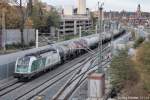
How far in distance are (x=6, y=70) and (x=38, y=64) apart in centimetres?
347

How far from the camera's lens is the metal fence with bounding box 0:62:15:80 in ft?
148

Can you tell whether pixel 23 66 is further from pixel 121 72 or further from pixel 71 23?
pixel 71 23

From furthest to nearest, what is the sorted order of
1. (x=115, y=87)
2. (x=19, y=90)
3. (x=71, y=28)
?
(x=71, y=28) → (x=19, y=90) → (x=115, y=87)

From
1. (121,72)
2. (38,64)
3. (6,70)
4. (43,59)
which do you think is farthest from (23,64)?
(121,72)

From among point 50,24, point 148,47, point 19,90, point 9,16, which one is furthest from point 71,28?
point 148,47

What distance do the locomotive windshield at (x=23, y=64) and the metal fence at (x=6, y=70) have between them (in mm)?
1827

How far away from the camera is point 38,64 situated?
153 ft

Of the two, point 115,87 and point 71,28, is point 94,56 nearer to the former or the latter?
point 115,87

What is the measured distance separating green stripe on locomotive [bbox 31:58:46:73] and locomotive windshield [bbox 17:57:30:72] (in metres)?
0.74

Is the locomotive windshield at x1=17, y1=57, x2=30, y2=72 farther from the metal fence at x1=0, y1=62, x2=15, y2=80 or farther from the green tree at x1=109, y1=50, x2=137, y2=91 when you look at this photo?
the green tree at x1=109, y1=50, x2=137, y2=91

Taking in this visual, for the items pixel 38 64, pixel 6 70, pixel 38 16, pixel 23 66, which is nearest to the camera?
pixel 23 66

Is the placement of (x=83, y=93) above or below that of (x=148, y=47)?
below

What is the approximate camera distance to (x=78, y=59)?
69.7m

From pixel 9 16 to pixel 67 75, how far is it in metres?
37.2
